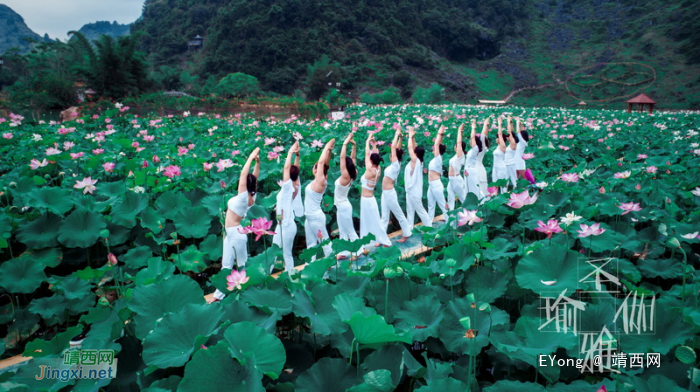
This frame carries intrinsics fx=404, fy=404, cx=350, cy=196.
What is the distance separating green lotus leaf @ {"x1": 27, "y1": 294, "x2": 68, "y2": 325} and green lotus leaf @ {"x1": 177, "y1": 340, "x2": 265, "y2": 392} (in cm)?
206

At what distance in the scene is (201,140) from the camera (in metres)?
8.04

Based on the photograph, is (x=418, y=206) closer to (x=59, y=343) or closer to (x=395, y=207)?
(x=395, y=207)

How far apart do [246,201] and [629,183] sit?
380cm

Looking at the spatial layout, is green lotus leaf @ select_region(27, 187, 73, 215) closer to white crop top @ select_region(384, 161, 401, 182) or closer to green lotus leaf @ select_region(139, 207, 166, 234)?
green lotus leaf @ select_region(139, 207, 166, 234)

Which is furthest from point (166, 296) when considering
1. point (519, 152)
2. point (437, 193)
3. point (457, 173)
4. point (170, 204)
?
point (519, 152)

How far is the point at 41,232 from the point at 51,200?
0.29 metres

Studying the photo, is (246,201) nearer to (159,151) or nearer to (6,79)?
(159,151)

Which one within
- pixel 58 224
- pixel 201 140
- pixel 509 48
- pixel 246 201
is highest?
pixel 509 48

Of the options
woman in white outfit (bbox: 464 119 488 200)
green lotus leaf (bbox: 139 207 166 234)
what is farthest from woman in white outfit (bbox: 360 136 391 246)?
green lotus leaf (bbox: 139 207 166 234)

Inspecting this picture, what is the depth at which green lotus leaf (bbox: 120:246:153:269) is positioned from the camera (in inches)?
119

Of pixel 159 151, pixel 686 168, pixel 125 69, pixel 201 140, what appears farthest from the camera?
pixel 125 69

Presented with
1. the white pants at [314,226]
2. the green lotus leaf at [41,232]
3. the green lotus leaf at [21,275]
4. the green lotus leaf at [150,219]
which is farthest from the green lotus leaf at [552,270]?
the green lotus leaf at [41,232]

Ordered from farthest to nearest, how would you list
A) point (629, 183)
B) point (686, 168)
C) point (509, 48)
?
point (509, 48) → point (686, 168) → point (629, 183)

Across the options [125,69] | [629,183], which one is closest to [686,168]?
[629,183]
